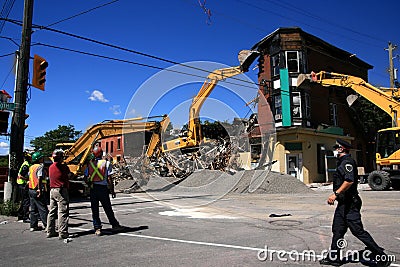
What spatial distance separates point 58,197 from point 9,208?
449 cm

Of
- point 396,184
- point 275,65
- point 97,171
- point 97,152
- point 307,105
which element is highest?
point 275,65

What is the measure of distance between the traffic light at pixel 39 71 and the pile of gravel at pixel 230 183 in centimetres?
1039

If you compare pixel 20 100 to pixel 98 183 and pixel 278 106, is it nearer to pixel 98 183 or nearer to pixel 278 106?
pixel 98 183

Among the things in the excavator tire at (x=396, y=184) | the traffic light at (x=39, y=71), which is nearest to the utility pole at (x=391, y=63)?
the excavator tire at (x=396, y=184)

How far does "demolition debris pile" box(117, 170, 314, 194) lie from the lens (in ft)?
65.0

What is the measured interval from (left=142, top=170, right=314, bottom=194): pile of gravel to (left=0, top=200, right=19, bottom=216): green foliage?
33.7 feet

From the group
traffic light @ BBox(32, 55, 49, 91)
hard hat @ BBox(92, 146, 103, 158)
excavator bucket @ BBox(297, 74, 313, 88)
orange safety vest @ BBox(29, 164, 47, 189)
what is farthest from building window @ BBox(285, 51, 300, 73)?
orange safety vest @ BBox(29, 164, 47, 189)

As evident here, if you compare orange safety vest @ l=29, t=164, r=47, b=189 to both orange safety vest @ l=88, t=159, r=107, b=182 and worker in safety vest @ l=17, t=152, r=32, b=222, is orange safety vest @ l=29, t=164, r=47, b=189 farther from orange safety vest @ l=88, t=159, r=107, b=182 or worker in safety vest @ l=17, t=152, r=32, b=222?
orange safety vest @ l=88, t=159, r=107, b=182

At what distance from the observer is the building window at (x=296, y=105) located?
1014 inches

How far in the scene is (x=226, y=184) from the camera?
20656 millimetres

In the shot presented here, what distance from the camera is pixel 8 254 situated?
5.93 meters

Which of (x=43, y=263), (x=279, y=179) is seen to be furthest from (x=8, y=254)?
(x=279, y=179)

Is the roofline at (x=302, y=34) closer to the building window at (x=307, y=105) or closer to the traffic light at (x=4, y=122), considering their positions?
A: the building window at (x=307, y=105)

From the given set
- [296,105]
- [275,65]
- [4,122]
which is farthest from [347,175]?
[275,65]
